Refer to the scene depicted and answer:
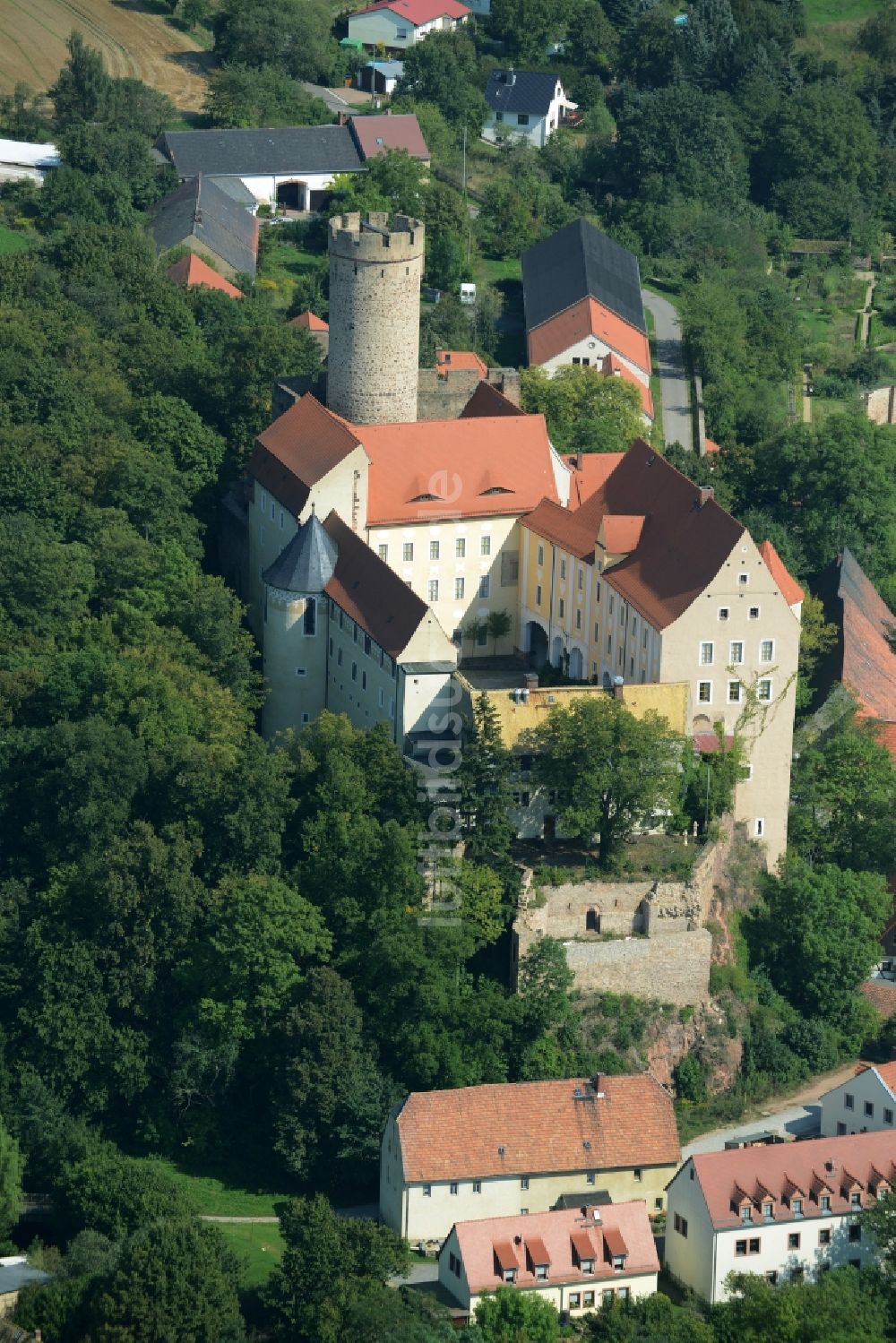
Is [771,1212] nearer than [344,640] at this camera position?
Yes

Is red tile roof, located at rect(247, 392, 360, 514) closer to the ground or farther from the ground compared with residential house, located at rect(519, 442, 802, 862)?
farther from the ground

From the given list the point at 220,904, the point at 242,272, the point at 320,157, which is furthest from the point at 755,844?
the point at 320,157

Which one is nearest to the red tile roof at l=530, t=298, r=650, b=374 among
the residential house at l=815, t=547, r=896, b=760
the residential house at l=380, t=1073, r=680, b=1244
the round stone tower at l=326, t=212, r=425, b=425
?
the residential house at l=815, t=547, r=896, b=760

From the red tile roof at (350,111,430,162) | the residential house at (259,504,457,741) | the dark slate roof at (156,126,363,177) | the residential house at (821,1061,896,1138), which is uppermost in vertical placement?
the red tile roof at (350,111,430,162)

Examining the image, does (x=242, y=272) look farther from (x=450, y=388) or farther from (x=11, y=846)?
(x=11, y=846)

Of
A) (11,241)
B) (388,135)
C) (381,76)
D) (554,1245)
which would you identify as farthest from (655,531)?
(381,76)

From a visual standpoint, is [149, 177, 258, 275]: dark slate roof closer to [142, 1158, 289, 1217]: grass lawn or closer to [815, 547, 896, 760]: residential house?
[815, 547, 896, 760]: residential house

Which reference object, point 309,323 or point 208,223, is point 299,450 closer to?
point 309,323
